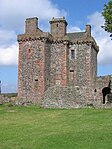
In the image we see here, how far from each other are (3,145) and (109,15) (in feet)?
69.9

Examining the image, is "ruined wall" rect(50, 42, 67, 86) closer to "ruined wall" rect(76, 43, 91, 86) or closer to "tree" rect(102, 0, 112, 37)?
"ruined wall" rect(76, 43, 91, 86)

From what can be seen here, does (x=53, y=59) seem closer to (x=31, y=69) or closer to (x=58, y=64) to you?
(x=58, y=64)

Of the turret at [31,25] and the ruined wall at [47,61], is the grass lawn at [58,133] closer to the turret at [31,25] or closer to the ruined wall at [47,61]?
the ruined wall at [47,61]

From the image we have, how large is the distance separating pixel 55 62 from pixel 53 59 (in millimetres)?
565

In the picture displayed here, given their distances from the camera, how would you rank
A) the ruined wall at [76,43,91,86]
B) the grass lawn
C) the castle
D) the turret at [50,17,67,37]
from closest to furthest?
the grass lawn
the castle
the ruined wall at [76,43,91,86]
the turret at [50,17,67,37]

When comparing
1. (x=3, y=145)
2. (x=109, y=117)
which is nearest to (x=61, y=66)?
(x=109, y=117)

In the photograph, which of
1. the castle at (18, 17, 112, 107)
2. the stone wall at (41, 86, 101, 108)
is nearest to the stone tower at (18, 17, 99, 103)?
the castle at (18, 17, 112, 107)

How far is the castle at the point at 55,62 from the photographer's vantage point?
45.2m

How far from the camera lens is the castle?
45156mm

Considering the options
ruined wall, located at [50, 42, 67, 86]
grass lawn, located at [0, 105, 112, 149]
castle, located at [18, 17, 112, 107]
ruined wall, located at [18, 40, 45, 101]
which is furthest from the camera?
ruined wall, located at [50, 42, 67, 86]

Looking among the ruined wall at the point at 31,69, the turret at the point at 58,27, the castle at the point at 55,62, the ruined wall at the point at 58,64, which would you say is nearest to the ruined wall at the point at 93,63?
the castle at the point at 55,62

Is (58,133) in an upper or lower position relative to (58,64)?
lower

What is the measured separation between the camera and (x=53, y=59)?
4753 centimetres

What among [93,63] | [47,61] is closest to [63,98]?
[47,61]
